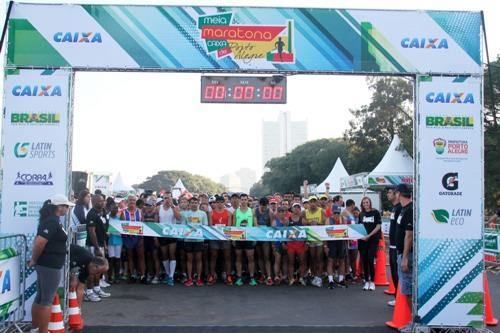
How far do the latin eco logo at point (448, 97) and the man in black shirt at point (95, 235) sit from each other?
6.03m

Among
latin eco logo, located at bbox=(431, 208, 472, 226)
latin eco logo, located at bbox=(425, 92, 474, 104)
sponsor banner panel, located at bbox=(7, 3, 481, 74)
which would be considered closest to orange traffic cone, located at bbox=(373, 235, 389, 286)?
latin eco logo, located at bbox=(431, 208, 472, 226)

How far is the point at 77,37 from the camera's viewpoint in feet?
22.7

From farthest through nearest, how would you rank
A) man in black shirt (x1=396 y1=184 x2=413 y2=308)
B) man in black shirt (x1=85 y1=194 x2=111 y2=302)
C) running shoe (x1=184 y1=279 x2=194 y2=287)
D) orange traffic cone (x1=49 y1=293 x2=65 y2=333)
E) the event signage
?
running shoe (x1=184 y1=279 x2=194 y2=287), man in black shirt (x1=85 y1=194 x2=111 y2=302), man in black shirt (x1=396 y1=184 x2=413 y2=308), the event signage, orange traffic cone (x1=49 y1=293 x2=65 y2=333)

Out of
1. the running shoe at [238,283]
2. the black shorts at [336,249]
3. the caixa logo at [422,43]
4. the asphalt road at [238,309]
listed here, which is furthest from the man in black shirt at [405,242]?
the running shoe at [238,283]

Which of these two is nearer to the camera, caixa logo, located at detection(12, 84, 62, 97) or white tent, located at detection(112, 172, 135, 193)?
caixa logo, located at detection(12, 84, 62, 97)

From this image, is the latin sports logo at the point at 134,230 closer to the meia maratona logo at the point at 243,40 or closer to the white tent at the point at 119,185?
the meia maratona logo at the point at 243,40

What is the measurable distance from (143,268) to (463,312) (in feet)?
21.4

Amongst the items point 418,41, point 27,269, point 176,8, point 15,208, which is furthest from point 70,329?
point 418,41

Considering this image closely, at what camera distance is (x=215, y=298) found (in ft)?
29.7

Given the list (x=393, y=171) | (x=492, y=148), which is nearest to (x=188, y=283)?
(x=393, y=171)

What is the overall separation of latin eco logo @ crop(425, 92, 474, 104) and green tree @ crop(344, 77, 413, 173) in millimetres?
31596

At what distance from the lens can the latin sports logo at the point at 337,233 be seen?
10.4 m

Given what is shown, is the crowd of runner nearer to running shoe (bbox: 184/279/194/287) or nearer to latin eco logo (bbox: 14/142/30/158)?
running shoe (bbox: 184/279/194/287)

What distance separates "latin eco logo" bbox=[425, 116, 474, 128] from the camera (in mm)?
7000
